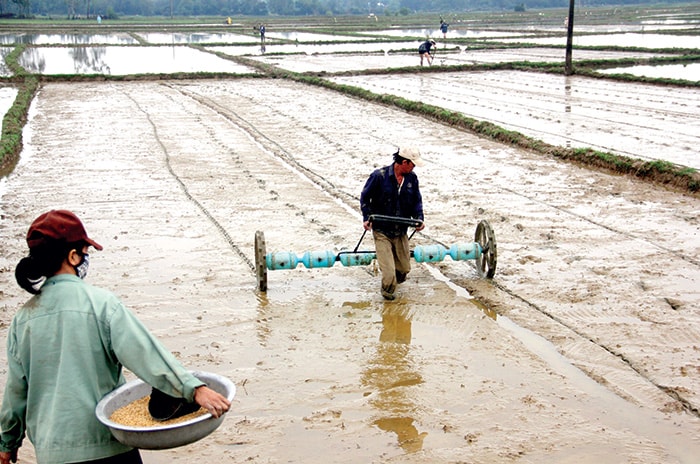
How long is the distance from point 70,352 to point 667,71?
2494cm

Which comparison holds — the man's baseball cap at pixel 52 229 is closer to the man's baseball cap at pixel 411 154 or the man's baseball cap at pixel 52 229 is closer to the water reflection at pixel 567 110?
the man's baseball cap at pixel 411 154

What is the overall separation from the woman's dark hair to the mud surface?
189 cm

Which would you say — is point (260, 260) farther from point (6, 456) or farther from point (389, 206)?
point (6, 456)

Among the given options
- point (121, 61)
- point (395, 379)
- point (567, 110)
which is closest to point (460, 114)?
point (567, 110)

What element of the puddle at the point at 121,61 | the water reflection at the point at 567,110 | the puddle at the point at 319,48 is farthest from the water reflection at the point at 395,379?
the puddle at the point at 319,48

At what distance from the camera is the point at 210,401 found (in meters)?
2.62

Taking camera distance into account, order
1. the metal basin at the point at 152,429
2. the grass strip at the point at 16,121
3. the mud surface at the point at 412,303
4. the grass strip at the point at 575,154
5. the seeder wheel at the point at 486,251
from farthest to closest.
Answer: the grass strip at the point at 16,121 → the grass strip at the point at 575,154 → the seeder wheel at the point at 486,251 → the mud surface at the point at 412,303 → the metal basin at the point at 152,429

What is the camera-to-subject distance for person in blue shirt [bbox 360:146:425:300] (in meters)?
6.34

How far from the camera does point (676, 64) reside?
1047 inches

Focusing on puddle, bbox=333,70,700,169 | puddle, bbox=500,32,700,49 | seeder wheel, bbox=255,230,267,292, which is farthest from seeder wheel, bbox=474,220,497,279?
puddle, bbox=500,32,700,49

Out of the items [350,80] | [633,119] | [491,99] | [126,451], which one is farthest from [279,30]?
[126,451]

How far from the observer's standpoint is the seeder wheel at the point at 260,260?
255 inches

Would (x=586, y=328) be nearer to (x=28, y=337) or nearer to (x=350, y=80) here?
(x=28, y=337)

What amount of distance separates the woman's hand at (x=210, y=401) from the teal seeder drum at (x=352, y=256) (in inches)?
149
